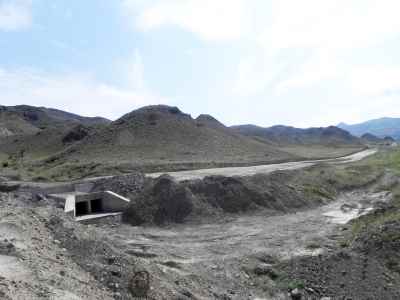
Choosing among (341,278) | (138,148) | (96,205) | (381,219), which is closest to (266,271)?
(341,278)

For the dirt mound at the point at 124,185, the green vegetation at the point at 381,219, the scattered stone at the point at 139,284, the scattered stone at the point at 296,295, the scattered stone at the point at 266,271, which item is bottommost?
the scattered stone at the point at 296,295

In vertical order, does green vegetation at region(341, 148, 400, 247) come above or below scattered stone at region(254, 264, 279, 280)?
above

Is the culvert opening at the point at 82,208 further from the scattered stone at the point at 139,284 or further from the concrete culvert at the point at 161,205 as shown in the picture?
the scattered stone at the point at 139,284

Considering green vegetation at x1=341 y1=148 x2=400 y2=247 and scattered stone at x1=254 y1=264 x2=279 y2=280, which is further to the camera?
green vegetation at x1=341 y1=148 x2=400 y2=247

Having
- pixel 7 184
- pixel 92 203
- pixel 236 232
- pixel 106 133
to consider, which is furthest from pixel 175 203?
pixel 106 133

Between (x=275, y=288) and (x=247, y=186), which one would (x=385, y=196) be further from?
(x=275, y=288)

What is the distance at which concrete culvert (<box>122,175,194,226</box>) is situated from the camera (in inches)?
963

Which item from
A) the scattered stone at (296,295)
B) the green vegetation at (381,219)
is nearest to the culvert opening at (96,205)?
the green vegetation at (381,219)

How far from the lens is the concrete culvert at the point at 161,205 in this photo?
80.2 feet

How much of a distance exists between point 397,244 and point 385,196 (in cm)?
2030

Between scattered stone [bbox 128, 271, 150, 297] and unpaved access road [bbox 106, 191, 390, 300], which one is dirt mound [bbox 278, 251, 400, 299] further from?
scattered stone [bbox 128, 271, 150, 297]

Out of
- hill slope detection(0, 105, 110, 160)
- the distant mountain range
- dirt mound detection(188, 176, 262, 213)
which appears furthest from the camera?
hill slope detection(0, 105, 110, 160)

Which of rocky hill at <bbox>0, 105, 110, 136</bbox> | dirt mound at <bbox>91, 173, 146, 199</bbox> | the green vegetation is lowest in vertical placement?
the green vegetation

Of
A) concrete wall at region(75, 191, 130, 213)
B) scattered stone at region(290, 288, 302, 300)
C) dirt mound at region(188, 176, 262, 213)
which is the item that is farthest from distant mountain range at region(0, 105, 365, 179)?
scattered stone at region(290, 288, 302, 300)
